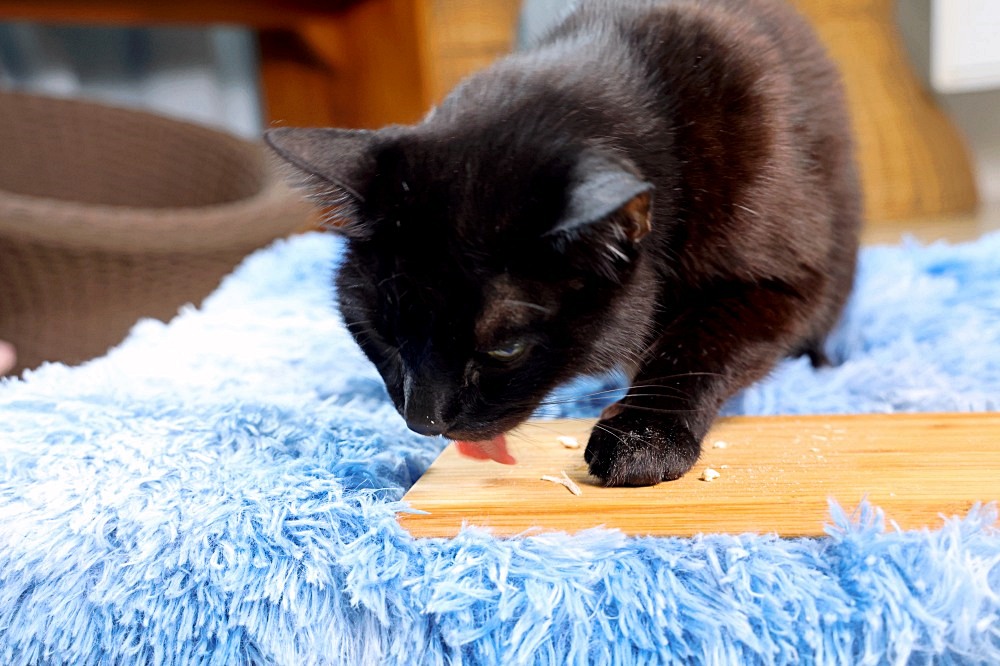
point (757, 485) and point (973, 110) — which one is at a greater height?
point (757, 485)

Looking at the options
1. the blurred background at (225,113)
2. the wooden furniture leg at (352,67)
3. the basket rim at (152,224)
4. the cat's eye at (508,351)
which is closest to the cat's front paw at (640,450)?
the cat's eye at (508,351)

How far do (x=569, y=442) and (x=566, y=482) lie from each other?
117 mm

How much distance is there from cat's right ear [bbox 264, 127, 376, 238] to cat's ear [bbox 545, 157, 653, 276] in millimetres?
176

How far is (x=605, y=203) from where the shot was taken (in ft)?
1.68

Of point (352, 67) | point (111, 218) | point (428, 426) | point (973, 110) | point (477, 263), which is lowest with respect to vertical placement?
point (973, 110)

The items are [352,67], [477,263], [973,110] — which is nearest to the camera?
[477,263]

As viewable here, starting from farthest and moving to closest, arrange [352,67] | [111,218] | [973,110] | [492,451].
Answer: [973,110] → [352,67] → [111,218] → [492,451]

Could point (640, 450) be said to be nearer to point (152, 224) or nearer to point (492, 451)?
point (492, 451)

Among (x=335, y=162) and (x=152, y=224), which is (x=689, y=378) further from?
(x=152, y=224)

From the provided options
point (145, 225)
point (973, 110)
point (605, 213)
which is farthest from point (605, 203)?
point (973, 110)

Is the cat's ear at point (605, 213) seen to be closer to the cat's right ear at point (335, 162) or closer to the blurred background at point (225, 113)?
the cat's right ear at point (335, 162)

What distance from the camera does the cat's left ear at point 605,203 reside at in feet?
1.69

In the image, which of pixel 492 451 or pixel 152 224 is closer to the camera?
pixel 492 451

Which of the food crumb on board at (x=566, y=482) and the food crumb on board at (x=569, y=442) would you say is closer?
the food crumb on board at (x=566, y=482)
